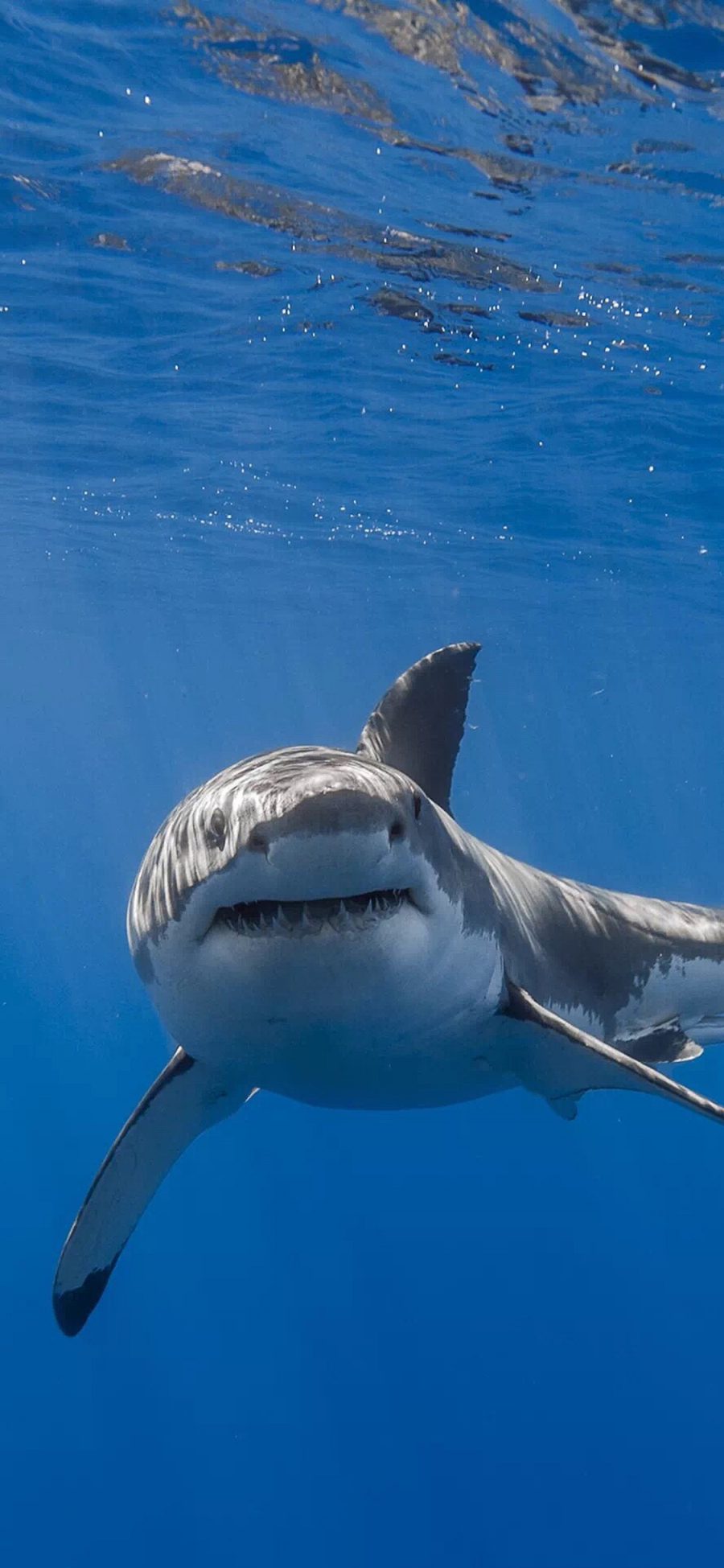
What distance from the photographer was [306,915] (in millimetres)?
3383

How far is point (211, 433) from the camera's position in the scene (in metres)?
20.5

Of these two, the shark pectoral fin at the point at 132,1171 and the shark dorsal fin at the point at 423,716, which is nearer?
the shark pectoral fin at the point at 132,1171

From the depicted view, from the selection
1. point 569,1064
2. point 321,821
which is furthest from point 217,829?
point 569,1064

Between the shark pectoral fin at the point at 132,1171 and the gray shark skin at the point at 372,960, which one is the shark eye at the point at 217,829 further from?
the shark pectoral fin at the point at 132,1171

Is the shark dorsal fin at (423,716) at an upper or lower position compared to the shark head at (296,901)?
lower

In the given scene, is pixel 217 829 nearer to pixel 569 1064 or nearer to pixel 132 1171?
pixel 569 1064

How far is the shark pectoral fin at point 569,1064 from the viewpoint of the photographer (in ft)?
14.4

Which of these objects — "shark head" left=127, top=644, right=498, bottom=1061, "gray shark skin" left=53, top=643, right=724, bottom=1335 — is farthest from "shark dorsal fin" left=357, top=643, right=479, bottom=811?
"shark head" left=127, top=644, right=498, bottom=1061

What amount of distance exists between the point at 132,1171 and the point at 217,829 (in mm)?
3348

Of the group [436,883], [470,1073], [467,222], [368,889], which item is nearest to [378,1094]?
[470,1073]

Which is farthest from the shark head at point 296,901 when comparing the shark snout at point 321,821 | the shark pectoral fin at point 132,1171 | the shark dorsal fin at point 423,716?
the shark dorsal fin at point 423,716

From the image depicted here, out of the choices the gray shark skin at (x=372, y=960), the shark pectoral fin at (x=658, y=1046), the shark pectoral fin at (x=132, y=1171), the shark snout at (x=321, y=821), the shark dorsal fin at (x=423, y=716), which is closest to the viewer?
the shark snout at (x=321, y=821)

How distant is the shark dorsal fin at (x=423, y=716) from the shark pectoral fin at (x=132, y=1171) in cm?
230

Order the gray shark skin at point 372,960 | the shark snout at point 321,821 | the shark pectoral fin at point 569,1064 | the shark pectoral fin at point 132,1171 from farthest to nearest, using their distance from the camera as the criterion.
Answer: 1. the shark pectoral fin at point 132,1171
2. the shark pectoral fin at point 569,1064
3. the gray shark skin at point 372,960
4. the shark snout at point 321,821
